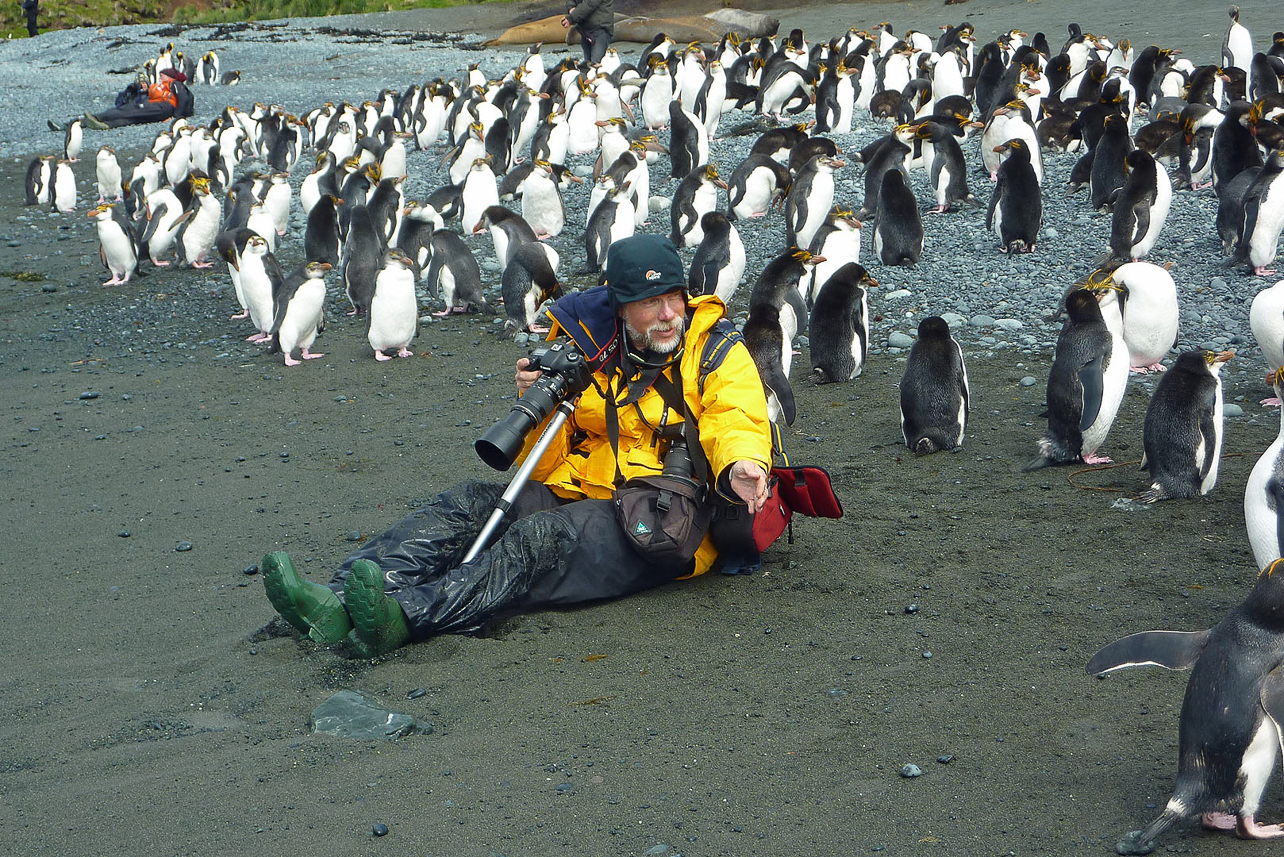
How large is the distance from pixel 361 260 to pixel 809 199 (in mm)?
3366

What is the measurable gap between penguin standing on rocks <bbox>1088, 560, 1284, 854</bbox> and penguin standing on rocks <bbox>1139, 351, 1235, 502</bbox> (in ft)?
6.12

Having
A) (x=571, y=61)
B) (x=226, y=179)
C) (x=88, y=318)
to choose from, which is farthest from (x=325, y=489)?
(x=571, y=61)

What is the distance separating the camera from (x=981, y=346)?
21.4 ft

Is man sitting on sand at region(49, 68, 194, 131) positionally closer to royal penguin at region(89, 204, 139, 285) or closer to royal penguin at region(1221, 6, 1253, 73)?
royal penguin at region(89, 204, 139, 285)

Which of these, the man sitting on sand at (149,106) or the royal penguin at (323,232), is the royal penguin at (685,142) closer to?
the royal penguin at (323,232)

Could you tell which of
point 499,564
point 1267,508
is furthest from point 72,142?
point 1267,508

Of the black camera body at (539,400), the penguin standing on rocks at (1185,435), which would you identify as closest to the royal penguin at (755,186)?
the penguin standing on rocks at (1185,435)

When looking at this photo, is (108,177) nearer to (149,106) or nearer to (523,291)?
(149,106)

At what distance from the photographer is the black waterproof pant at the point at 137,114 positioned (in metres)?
18.5

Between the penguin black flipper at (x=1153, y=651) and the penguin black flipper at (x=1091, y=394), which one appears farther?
the penguin black flipper at (x=1091, y=394)

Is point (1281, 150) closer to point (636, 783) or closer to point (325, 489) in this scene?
point (325, 489)

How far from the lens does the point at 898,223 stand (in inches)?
319

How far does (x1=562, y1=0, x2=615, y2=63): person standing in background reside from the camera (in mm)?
17469

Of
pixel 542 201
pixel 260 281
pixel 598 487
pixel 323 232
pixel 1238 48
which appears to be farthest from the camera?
pixel 1238 48
